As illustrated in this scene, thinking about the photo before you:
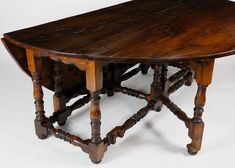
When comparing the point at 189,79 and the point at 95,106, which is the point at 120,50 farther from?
the point at 189,79

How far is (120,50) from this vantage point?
1.93 metres

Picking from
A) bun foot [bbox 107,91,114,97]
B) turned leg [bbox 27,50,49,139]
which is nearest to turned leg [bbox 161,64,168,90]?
bun foot [bbox 107,91,114,97]

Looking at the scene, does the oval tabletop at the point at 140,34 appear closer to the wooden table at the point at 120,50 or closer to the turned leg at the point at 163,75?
the wooden table at the point at 120,50

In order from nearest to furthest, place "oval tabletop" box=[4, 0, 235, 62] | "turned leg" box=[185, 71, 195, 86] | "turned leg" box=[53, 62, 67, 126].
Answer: "oval tabletop" box=[4, 0, 235, 62]
"turned leg" box=[53, 62, 67, 126]
"turned leg" box=[185, 71, 195, 86]

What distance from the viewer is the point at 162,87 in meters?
2.85

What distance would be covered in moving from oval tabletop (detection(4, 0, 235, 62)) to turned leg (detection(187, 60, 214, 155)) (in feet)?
0.45

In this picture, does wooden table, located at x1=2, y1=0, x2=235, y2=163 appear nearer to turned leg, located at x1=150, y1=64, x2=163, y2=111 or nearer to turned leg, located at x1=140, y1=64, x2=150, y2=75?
turned leg, located at x1=150, y1=64, x2=163, y2=111

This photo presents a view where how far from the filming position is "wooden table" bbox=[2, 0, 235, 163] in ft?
6.34

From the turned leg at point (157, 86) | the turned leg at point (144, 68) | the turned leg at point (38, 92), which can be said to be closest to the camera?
the turned leg at point (38, 92)

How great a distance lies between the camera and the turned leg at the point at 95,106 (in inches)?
77.5

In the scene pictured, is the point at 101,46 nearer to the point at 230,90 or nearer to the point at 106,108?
the point at 106,108

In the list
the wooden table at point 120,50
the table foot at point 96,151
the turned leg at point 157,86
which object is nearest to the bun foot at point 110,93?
the wooden table at point 120,50

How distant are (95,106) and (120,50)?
1.20 ft

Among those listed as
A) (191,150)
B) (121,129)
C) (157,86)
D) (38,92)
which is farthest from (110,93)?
(191,150)
